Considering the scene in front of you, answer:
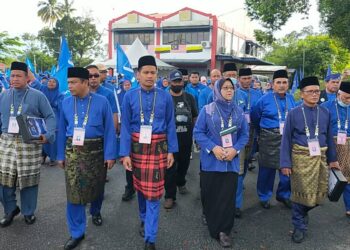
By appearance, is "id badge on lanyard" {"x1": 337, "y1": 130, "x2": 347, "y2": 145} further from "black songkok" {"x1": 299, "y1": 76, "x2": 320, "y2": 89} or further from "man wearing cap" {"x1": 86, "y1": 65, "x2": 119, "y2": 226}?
"man wearing cap" {"x1": 86, "y1": 65, "x2": 119, "y2": 226}

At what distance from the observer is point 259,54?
55.1 meters

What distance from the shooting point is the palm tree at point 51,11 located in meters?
43.7

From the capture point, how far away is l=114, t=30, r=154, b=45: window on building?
3744 centimetres

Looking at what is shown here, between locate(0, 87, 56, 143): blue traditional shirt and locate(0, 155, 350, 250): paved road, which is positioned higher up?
locate(0, 87, 56, 143): blue traditional shirt

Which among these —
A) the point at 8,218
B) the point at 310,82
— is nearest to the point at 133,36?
the point at 8,218

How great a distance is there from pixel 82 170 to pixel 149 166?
72 cm

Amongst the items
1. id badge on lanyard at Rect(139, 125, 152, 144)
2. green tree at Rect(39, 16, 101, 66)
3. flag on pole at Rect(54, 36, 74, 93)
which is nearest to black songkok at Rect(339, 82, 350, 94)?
id badge on lanyard at Rect(139, 125, 152, 144)

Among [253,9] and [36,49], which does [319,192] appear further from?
[36,49]

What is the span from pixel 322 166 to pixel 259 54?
54.1m

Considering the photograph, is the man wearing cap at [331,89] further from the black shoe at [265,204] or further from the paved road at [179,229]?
the black shoe at [265,204]

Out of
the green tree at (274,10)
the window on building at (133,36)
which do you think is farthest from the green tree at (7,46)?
the window on building at (133,36)

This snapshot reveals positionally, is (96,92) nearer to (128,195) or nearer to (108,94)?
(108,94)

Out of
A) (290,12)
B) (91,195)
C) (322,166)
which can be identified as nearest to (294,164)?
(322,166)

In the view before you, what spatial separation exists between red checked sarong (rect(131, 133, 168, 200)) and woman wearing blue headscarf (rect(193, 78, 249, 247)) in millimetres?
493
